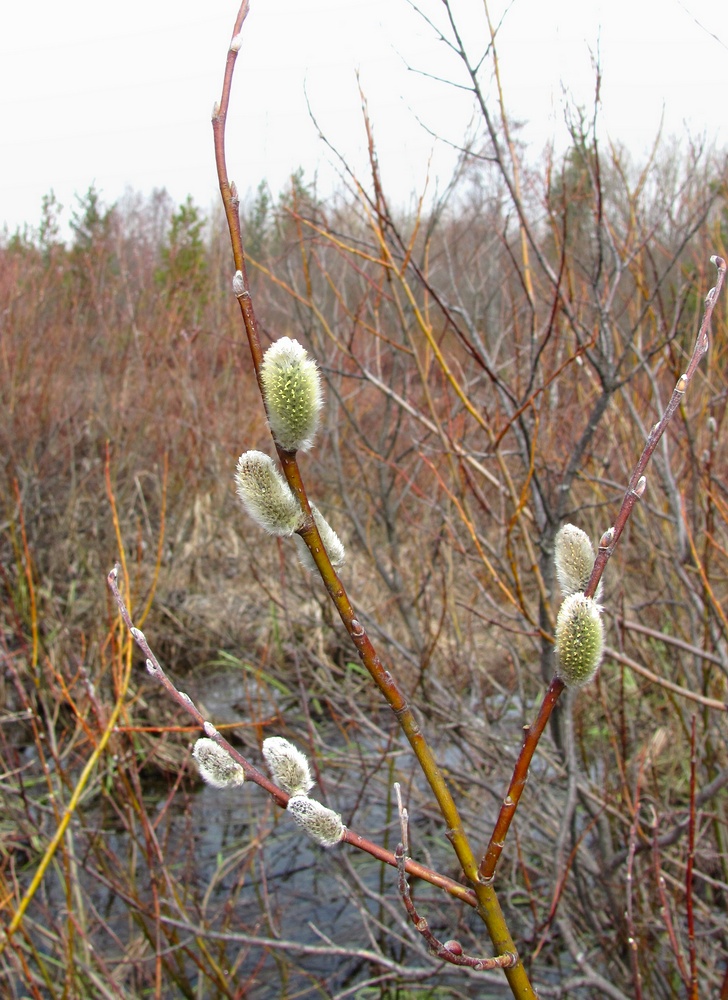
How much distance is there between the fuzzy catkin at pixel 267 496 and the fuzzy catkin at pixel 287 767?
0.70 feet

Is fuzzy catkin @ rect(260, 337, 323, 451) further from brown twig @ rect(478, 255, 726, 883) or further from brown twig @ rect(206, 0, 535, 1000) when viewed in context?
brown twig @ rect(478, 255, 726, 883)

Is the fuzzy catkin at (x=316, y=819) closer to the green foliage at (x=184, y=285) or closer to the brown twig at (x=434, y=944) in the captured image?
the brown twig at (x=434, y=944)

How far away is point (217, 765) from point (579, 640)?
352 mm

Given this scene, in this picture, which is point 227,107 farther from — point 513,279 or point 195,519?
point 195,519

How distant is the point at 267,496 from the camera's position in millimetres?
689

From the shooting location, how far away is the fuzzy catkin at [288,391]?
2.13 feet

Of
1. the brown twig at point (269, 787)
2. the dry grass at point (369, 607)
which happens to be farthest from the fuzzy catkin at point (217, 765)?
the dry grass at point (369, 607)

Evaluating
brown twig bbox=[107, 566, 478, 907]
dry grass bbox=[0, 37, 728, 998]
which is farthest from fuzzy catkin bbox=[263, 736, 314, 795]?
dry grass bbox=[0, 37, 728, 998]

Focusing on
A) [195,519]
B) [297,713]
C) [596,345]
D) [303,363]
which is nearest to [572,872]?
[596,345]

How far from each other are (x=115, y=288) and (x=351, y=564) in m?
3.17

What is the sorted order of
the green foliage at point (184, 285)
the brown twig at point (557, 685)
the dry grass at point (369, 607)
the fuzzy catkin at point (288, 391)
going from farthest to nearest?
the green foliage at point (184, 285), the dry grass at point (369, 607), the brown twig at point (557, 685), the fuzzy catkin at point (288, 391)

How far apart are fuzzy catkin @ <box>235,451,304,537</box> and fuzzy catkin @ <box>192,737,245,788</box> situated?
0.75 feet

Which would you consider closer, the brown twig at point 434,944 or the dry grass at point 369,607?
the brown twig at point 434,944

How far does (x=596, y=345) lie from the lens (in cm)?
192
